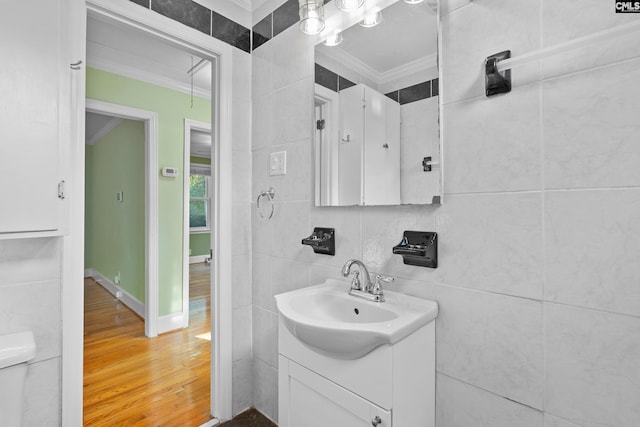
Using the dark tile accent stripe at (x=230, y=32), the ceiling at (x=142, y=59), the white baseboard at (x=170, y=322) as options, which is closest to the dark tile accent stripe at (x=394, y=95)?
the dark tile accent stripe at (x=230, y=32)

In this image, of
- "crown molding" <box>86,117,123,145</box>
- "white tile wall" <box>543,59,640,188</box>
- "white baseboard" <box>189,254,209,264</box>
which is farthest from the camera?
"white baseboard" <box>189,254,209,264</box>

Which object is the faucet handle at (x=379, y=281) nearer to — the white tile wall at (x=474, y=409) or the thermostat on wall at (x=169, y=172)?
the white tile wall at (x=474, y=409)

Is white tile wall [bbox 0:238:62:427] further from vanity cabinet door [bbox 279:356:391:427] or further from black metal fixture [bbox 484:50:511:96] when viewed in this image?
black metal fixture [bbox 484:50:511:96]

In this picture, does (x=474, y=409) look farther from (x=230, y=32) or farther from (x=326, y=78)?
(x=230, y=32)

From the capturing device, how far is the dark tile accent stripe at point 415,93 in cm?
107

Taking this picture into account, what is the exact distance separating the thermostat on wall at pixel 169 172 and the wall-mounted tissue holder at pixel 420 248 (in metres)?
2.73

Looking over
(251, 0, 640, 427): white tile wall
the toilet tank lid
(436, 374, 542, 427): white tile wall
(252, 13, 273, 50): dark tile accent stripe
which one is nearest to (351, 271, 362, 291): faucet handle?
(251, 0, 640, 427): white tile wall

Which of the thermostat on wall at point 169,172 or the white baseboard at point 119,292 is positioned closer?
the thermostat on wall at point 169,172

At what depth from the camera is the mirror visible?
107 centimetres

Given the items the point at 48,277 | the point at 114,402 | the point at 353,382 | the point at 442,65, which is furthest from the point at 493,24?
the point at 114,402

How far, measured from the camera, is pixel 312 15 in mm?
1260

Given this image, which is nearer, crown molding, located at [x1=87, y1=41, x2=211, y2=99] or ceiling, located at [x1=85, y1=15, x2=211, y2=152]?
ceiling, located at [x1=85, y1=15, x2=211, y2=152]

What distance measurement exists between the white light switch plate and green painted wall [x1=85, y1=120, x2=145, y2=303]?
2378mm

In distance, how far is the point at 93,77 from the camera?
8.91ft
